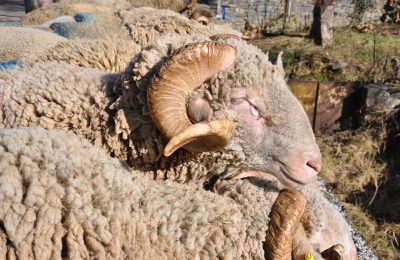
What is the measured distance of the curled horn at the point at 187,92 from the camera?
1571 millimetres

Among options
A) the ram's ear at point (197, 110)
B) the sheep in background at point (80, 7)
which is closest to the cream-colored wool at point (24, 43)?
the ram's ear at point (197, 110)

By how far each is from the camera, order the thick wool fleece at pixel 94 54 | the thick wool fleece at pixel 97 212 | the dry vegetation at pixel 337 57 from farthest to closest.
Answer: the dry vegetation at pixel 337 57 < the thick wool fleece at pixel 94 54 < the thick wool fleece at pixel 97 212

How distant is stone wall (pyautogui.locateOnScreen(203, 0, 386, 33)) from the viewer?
8.95m

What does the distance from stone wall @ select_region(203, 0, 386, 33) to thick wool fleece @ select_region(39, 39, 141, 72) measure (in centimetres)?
642

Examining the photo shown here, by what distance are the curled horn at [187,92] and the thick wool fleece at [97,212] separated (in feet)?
0.83

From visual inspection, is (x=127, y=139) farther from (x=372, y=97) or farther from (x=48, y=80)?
(x=372, y=97)

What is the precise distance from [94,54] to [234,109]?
120 cm

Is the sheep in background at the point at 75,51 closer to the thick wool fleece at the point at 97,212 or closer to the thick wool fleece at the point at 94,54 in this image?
the thick wool fleece at the point at 94,54

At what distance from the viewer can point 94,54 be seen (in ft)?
8.52

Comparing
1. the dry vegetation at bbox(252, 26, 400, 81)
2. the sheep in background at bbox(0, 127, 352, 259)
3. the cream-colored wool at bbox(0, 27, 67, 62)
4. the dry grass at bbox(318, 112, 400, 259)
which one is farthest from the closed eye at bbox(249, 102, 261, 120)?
the dry vegetation at bbox(252, 26, 400, 81)

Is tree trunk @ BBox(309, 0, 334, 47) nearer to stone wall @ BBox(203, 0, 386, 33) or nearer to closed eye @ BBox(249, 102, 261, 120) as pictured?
stone wall @ BBox(203, 0, 386, 33)

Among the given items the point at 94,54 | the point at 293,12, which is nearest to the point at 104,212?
the point at 94,54

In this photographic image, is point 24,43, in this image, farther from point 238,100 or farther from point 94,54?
point 238,100

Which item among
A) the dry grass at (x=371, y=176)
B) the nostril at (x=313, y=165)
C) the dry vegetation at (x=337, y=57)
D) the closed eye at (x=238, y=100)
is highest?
the closed eye at (x=238, y=100)
